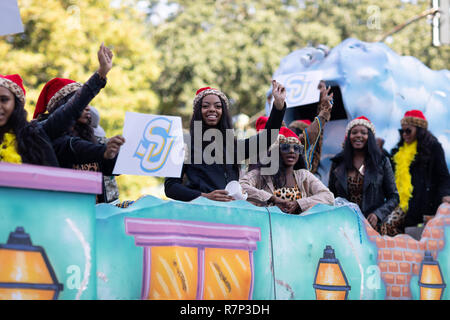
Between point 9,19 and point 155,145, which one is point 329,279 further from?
point 9,19

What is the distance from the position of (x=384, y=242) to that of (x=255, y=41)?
12745 mm

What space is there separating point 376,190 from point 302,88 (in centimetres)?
166

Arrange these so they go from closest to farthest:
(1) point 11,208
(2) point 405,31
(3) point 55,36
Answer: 1. (1) point 11,208
2. (3) point 55,36
3. (2) point 405,31

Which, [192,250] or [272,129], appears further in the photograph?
[272,129]

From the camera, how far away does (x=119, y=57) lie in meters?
14.6

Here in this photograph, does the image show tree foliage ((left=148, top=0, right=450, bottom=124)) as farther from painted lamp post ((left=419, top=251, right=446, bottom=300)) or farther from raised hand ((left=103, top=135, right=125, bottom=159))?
raised hand ((left=103, top=135, right=125, bottom=159))

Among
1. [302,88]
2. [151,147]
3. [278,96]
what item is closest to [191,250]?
[151,147]

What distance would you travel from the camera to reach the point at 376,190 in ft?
16.3

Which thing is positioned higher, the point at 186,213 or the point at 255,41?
the point at 255,41

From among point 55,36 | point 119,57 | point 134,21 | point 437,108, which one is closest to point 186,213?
point 437,108

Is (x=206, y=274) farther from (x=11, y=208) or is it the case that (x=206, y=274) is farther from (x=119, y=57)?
(x=119, y=57)

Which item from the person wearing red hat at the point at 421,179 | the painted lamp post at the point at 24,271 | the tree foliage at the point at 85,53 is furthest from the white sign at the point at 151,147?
the tree foliage at the point at 85,53

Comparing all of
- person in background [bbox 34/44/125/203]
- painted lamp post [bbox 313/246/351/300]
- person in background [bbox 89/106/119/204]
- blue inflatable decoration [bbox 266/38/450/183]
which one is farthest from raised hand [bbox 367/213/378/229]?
blue inflatable decoration [bbox 266/38/450/183]

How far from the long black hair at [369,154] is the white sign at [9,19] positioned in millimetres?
2705
